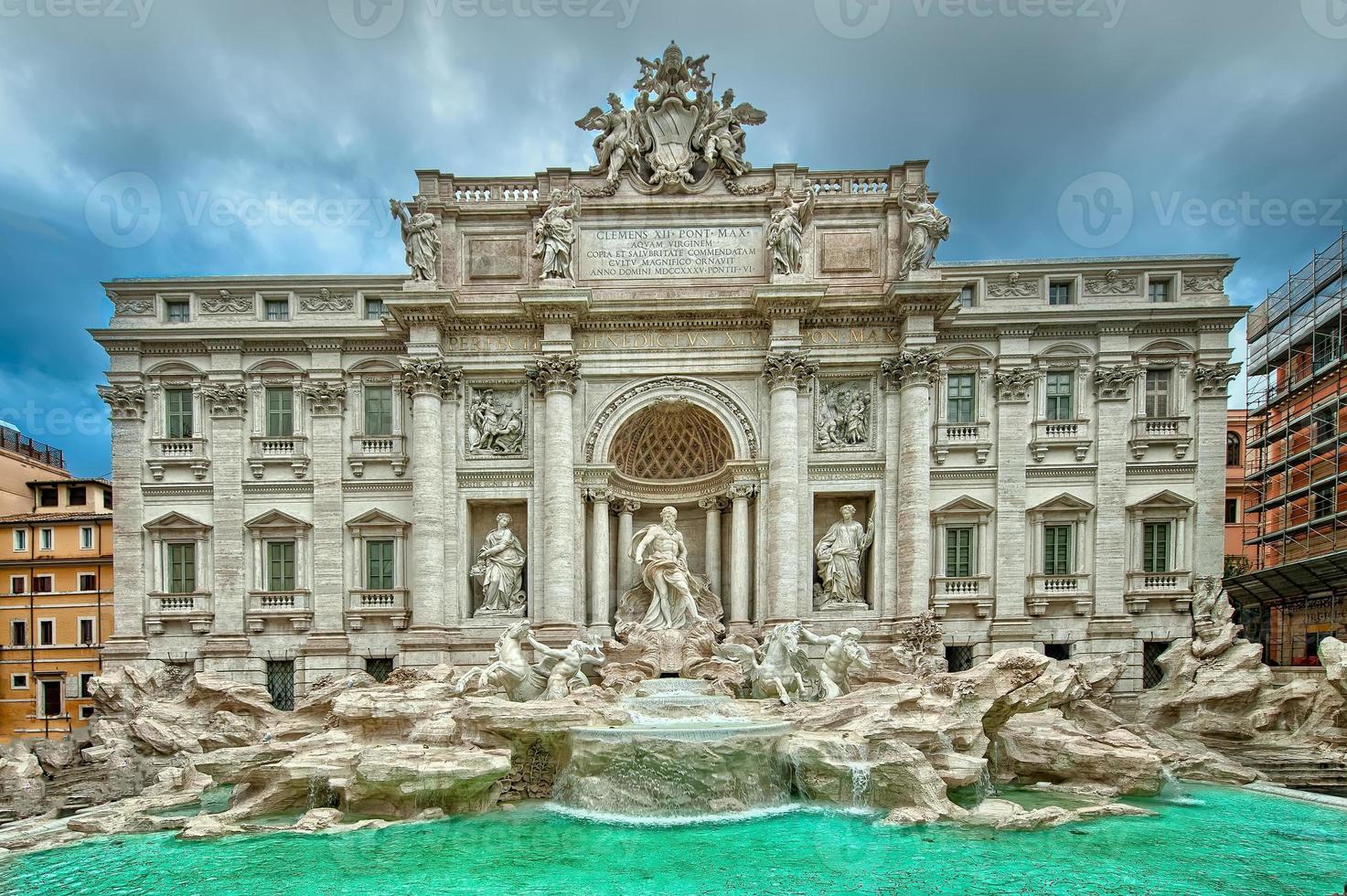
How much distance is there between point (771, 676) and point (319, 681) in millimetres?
12949

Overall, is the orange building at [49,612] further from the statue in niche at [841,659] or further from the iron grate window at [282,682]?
the statue in niche at [841,659]

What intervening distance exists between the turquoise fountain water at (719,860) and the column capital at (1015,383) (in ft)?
38.4

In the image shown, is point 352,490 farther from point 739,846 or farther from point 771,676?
point 739,846

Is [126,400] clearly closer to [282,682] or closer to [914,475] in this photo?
[282,682]

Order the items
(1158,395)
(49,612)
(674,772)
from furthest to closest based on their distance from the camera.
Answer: (49,612)
(1158,395)
(674,772)

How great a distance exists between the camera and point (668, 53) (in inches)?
819

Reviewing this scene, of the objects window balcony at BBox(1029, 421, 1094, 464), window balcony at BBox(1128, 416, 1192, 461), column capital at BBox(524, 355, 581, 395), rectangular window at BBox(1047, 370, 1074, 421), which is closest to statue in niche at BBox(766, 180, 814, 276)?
column capital at BBox(524, 355, 581, 395)

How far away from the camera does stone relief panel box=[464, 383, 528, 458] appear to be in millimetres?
21109

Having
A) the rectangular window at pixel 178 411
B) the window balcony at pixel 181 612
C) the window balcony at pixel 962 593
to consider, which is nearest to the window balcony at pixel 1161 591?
the window balcony at pixel 962 593

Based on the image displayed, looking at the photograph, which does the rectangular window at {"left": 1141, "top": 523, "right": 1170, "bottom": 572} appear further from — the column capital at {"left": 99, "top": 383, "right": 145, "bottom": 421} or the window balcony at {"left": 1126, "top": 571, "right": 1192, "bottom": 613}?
the column capital at {"left": 99, "top": 383, "right": 145, "bottom": 421}

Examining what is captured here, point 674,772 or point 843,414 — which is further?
point 843,414

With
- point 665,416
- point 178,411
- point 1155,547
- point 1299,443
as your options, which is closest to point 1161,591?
point 1155,547

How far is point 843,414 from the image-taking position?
69.4 ft

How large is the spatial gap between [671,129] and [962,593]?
53.5 feet
